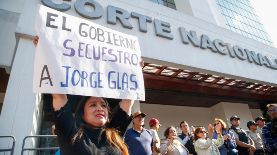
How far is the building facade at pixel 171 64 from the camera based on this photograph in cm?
591

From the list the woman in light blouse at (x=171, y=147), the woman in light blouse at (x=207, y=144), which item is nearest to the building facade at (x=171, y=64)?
the woman in light blouse at (x=171, y=147)

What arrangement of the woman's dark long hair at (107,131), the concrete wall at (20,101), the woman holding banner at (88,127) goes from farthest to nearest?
the concrete wall at (20,101), the woman's dark long hair at (107,131), the woman holding banner at (88,127)

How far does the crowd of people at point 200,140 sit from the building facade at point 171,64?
2.27 meters

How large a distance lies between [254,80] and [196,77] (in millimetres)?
2917

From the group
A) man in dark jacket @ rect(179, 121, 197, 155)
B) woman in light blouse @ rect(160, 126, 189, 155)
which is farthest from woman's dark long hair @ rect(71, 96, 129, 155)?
man in dark jacket @ rect(179, 121, 197, 155)

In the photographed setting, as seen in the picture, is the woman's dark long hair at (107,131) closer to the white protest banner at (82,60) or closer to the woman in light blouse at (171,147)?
the white protest banner at (82,60)

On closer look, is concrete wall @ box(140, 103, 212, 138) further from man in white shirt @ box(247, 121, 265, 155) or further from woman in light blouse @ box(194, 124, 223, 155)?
woman in light blouse @ box(194, 124, 223, 155)

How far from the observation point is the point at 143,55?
821 cm

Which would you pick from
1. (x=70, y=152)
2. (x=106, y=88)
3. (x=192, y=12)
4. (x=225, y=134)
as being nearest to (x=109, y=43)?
(x=106, y=88)

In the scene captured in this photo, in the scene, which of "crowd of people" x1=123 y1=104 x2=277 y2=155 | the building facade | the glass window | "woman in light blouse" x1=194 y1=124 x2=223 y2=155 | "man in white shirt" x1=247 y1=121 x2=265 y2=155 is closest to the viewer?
"crowd of people" x1=123 y1=104 x2=277 y2=155

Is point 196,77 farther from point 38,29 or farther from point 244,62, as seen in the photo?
point 38,29

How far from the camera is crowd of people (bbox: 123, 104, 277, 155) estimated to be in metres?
4.80

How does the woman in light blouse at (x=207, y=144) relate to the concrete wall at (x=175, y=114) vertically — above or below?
below

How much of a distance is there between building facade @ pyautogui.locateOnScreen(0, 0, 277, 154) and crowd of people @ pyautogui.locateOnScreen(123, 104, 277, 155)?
2268 mm
